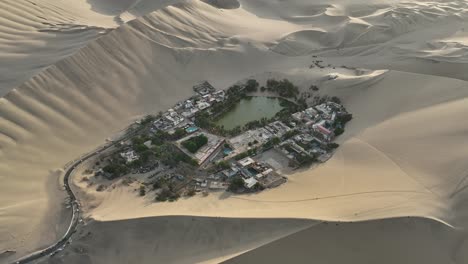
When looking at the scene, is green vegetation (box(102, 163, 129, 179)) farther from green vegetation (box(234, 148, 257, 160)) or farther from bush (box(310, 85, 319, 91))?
bush (box(310, 85, 319, 91))

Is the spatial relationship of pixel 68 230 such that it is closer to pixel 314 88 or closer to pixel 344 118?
pixel 344 118

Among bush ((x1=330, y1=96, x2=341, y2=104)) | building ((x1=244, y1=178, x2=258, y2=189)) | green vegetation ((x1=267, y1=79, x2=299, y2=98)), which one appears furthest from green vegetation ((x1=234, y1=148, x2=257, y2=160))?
bush ((x1=330, y1=96, x2=341, y2=104))

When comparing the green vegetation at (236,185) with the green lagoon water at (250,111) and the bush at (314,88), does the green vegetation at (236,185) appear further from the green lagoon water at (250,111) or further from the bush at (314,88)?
the bush at (314,88)

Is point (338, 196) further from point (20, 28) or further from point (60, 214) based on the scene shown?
point (20, 28)

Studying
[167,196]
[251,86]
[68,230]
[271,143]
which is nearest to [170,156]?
[167,196]

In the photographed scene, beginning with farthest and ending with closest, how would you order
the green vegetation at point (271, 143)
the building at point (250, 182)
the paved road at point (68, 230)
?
the green vegetation at point (271, 143), the building at point (250, 182), the paved road at point (68, 230)

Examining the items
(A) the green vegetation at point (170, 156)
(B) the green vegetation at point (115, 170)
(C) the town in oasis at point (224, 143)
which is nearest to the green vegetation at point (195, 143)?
(C) the town in oasis at point (224, 143)
